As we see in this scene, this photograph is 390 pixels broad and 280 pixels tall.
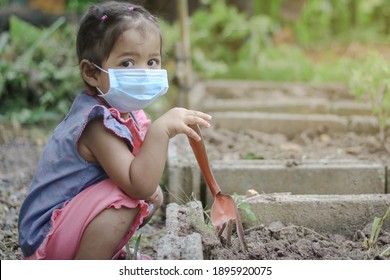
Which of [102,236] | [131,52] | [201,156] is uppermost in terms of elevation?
[131,52]

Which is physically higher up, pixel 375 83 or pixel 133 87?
pixel 133 87

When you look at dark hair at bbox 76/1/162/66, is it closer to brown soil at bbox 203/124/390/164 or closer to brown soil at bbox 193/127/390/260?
brown soil at bbox 193/127/390/260

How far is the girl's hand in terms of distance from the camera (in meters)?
2.28

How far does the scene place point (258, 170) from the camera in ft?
Result: 10.6

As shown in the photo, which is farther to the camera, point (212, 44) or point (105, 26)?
point (212, 44)

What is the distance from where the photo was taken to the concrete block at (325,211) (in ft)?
8.75

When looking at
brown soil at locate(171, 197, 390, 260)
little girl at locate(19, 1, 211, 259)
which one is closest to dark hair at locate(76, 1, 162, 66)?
little girl at locate(19, 1, 211, 259)

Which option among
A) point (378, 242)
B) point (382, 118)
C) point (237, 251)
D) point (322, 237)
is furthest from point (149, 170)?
point (382, 118)

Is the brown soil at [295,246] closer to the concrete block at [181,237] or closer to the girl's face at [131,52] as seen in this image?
the concrete block at [181,237]

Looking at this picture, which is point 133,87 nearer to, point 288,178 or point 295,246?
point 295,246

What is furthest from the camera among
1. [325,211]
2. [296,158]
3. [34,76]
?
[34,76]

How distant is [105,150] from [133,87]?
10.3 inches

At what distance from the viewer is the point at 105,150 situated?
2266 mm

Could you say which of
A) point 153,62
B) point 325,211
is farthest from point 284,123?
point 153,62
